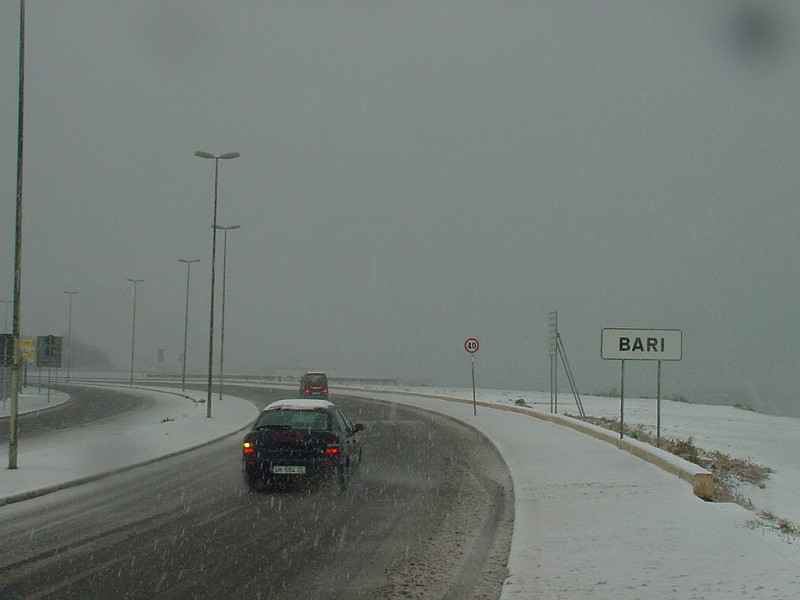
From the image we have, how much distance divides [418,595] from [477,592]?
0.52m

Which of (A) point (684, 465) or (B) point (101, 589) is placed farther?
(A) point (684, 465)

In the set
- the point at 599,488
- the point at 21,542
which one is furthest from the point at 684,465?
the point at 21,542

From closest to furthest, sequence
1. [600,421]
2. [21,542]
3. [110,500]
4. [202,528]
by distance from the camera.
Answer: [21,542]
[202,528]
[110,500]
[600,421]

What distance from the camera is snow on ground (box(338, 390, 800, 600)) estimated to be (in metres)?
7.24

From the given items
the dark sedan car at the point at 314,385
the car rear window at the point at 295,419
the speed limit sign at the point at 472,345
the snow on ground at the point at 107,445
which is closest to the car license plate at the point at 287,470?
the car rear window at the point at 295,419

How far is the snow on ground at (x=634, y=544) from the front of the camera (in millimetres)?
7242

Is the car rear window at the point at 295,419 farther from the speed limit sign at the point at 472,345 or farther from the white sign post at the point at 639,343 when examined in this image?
the speed limit sign at the point at 472,345

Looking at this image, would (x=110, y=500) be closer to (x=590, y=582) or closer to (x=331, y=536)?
(x=331, y=536)

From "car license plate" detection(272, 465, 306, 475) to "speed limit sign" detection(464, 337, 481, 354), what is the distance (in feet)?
73.2

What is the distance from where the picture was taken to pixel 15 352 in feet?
54.4

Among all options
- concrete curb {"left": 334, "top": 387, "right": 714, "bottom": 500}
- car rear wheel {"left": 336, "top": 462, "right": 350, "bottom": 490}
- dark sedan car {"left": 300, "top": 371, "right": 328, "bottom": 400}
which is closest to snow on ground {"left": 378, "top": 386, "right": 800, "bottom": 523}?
concrete curb {"left": 334, "top": 387, "right": 714, "bottom": 500}

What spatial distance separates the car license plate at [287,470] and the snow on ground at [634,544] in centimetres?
348

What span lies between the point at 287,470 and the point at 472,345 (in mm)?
22640

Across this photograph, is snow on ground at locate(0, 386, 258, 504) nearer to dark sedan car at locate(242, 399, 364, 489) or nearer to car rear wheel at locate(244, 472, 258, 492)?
car rear wheel at locate(244, 472, 258, 492)
